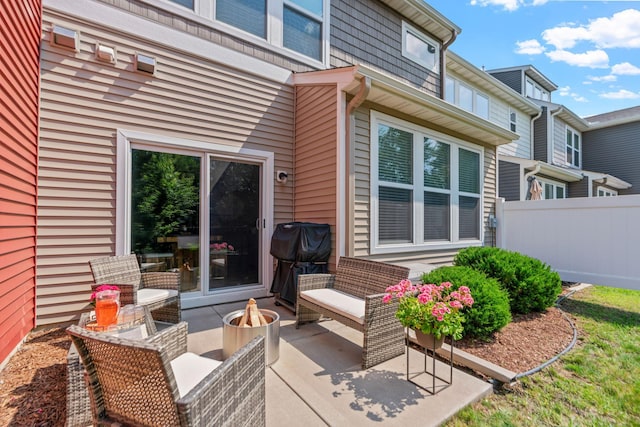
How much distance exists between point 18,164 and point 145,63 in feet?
6.02

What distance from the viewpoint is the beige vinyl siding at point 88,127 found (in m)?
3.26

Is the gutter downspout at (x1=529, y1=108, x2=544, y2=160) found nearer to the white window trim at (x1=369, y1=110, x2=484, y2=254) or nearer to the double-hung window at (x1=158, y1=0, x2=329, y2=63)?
the white window trim at (x1=369, y1=110, x2=484, y2=254)

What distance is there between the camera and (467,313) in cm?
305

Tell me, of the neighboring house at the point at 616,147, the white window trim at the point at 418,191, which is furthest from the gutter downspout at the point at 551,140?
the white window trim at the point at 418,191

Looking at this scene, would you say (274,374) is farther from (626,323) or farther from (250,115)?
(626,323)

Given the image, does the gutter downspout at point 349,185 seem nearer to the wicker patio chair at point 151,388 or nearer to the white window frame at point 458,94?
the wicker patio chair at point 151,388

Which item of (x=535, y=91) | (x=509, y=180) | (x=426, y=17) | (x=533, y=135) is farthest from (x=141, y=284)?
(x=535, y=91)

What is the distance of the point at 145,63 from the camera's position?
3709 mm

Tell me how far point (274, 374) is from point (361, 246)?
2195 mm

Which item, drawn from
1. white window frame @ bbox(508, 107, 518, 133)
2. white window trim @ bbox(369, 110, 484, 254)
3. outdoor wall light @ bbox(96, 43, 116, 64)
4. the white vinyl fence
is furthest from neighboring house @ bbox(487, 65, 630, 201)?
outdoor wall light @ bbox(96, 43, 116, 64)

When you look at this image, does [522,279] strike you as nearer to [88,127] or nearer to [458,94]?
[88,127]

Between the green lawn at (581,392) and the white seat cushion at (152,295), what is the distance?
2.81 meters

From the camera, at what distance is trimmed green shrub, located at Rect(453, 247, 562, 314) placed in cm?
391

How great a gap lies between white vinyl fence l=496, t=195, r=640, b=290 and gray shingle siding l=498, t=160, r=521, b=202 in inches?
122
